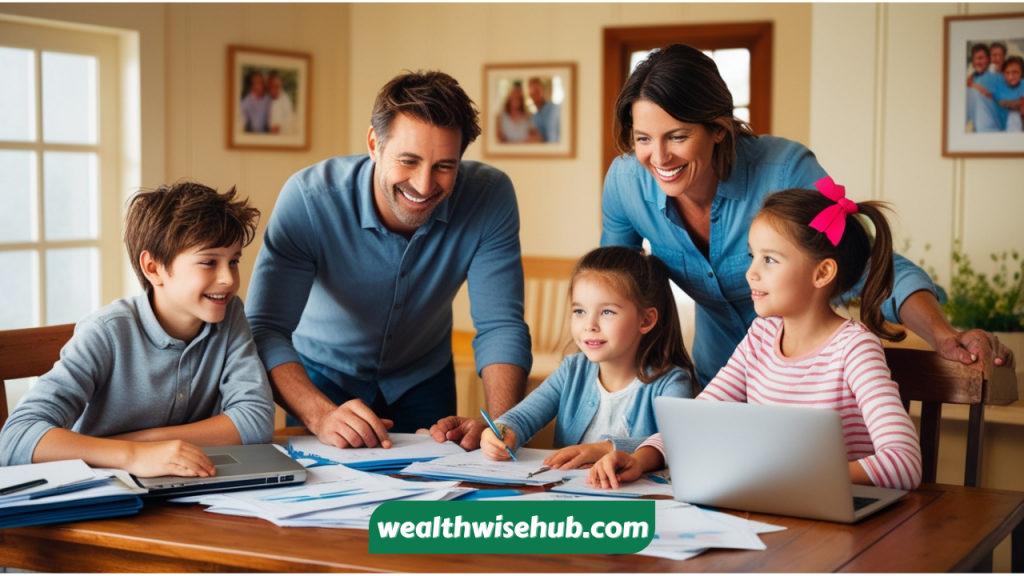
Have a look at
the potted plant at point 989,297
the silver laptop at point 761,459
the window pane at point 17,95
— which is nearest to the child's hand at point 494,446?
the silver laptop at point 761,459

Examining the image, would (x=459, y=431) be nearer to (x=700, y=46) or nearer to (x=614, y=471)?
(x=614, y=471)

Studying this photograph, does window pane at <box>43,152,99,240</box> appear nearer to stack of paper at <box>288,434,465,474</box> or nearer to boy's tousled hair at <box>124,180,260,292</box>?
boy's tousled hair at <box>124,180,260,292</box>

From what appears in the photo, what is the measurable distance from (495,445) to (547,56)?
3.55m

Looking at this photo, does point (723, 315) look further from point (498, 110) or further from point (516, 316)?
point (498, 110)

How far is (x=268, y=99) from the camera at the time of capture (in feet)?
15.2

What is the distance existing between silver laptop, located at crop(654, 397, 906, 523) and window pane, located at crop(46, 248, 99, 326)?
331 cm

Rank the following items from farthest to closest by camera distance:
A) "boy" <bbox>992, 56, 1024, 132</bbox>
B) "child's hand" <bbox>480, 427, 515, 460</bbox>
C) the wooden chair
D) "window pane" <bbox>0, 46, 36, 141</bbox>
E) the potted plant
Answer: the wooden chair, "window pane" <bbox>0, 46, 36, 141</bbox>, "boy" <bbox>992, 56, 1024, 132</bbox>, the potted plant, "child's hand" <bbox>480, 427, 515, 460</bbox>

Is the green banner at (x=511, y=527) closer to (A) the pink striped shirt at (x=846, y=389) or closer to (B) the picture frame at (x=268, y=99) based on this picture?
(A) the pink striped shirt at (x=846, y=389)

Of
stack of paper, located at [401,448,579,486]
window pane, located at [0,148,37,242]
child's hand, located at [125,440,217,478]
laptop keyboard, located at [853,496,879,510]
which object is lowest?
stack of paper, located at [401,448,579,486]

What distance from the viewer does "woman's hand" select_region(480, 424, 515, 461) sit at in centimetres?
150

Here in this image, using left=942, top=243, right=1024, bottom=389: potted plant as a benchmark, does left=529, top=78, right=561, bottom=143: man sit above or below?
above

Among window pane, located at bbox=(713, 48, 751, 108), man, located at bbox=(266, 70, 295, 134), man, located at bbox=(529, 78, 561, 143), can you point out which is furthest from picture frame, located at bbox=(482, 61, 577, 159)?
man, located at bbox=(266, 70, 295, 134)

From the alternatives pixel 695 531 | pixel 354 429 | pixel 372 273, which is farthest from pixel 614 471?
pixel 372 273

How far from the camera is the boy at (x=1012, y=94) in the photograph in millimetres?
3166
